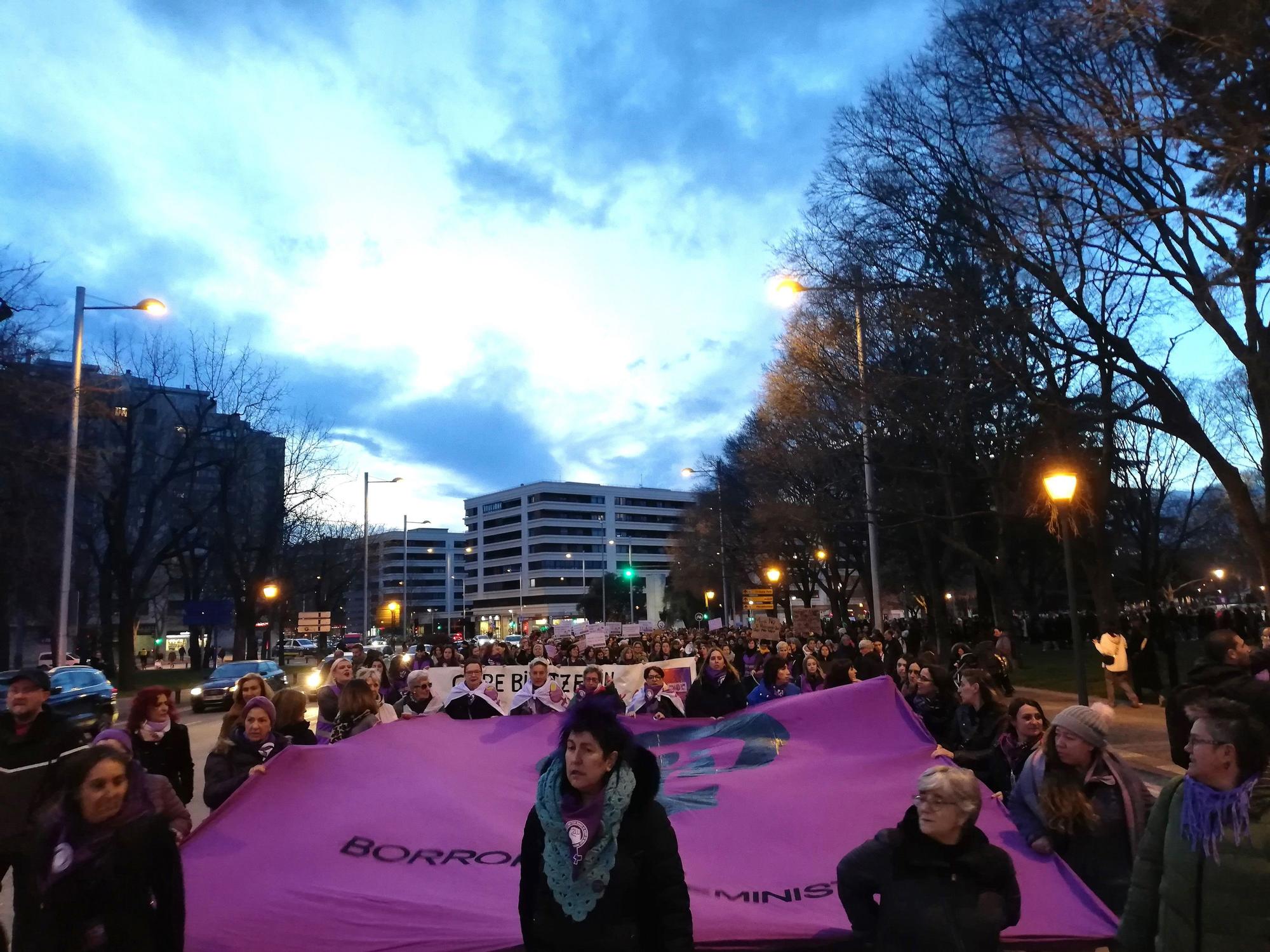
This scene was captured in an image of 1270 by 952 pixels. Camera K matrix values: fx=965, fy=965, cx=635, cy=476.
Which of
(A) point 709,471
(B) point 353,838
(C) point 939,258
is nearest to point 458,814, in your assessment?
(B) point 353,838

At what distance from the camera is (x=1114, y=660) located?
19.5 m

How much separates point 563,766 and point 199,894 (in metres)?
2.96

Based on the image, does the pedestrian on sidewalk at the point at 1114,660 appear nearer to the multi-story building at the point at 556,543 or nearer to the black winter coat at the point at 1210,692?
the black winter coat at the point at 1210,692

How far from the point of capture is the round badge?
11.7ft

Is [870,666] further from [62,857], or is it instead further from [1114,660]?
[62,857]

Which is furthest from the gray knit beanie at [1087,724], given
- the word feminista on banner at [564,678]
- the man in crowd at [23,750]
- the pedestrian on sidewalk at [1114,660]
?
the pedestrian on sidewalk at [1114,660]

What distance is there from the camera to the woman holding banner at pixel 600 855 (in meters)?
3.18

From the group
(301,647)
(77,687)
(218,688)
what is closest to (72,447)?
(77,687)

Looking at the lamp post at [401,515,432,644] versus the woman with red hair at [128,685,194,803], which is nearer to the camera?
the woman with red hair at [128,685,194,803]

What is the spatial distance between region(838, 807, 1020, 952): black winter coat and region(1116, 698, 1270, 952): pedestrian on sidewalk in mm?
501

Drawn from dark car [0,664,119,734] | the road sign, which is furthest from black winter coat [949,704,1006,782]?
the road sign

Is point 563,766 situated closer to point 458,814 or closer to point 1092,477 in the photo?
point 458,814

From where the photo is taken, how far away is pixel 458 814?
20.3ft

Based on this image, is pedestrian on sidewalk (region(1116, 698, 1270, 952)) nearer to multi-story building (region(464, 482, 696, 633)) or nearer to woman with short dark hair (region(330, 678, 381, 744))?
woman with short dark hair (region(330, 678, 381, 744))
